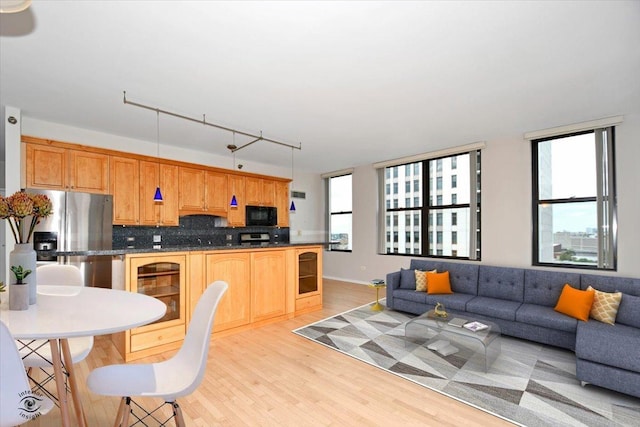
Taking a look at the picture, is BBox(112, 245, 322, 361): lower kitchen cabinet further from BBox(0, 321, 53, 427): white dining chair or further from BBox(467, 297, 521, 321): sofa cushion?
BBox(467, 297, 521, 321): sofa cushion

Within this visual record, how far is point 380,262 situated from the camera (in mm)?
6668

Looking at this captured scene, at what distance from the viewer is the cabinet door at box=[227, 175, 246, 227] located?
588cm

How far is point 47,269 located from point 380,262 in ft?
18.3

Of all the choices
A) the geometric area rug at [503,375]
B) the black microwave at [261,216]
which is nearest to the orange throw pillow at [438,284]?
the geometric area rug at [503,375]

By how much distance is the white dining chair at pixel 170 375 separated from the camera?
4.67 feet

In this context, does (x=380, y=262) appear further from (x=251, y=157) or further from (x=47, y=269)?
(x=47, y=269)

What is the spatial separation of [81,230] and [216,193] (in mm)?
2091

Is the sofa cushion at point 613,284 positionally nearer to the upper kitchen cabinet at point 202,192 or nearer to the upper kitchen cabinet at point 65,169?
the upper kitchen cabinet at point 202,192

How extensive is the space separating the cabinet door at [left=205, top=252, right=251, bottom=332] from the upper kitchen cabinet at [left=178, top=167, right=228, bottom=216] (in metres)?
2.06

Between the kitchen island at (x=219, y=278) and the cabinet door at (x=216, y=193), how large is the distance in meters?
2.03

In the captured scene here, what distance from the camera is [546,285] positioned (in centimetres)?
381

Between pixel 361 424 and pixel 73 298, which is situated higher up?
pixel 73 298

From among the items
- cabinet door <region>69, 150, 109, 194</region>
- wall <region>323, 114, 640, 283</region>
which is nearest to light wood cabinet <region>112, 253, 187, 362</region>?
cabinet door <region>69, 150, 109, 194</region>

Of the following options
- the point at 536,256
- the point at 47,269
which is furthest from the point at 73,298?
the point at 536,256
